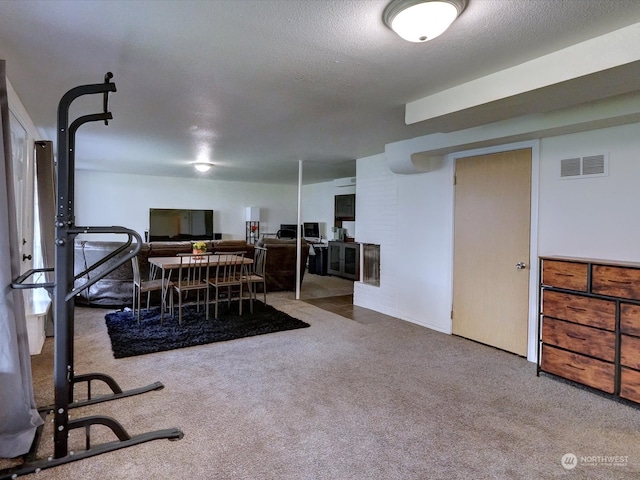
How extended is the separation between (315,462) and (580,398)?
2.05 meters

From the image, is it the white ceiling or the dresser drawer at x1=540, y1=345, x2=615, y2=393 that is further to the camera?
the dresser drawer at x1=540, y1=345, x2=615, y2=393

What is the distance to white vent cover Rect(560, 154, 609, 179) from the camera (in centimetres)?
Result: 298

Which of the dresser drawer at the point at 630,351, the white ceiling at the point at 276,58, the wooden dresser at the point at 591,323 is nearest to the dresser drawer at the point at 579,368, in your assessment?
the wooden dresser at the point at 591,323

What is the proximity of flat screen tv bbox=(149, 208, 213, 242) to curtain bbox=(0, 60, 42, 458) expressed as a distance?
21.5 feet

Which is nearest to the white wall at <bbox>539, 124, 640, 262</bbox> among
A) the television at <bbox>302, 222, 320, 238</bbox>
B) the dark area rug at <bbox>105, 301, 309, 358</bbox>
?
the dark area rug at <bbox>105, 301, 309, 358</bbox>

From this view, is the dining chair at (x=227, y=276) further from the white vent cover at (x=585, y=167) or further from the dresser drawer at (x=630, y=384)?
the dresser drawer at (x=630, y=384)

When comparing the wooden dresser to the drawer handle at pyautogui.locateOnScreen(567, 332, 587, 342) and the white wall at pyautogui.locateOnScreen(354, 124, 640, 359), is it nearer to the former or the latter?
the drawer handle at pyautogui.locateOnScreen(567, 332, 587, 342)

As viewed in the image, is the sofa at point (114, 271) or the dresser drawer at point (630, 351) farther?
the sofa at point (114, 271)

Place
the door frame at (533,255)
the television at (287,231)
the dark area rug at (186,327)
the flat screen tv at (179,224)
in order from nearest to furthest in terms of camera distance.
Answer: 1. the door frame at (533,255)
2. the dark area rug at (186,327)
3. the flat screen tv at (179,224)
4. the television at (287,231)

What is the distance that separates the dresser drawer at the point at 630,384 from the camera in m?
2.52

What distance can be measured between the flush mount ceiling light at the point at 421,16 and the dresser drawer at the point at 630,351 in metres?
2.41

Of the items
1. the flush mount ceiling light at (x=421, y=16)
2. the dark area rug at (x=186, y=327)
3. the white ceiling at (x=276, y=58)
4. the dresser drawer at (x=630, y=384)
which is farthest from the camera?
the dark area rug at (x=186, y=327)

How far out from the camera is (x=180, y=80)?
8.63 ft

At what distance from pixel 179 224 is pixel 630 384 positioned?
8.20 m
